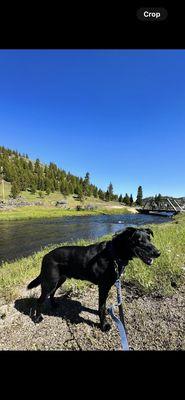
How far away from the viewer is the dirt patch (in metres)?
3.30

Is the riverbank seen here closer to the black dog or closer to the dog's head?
the black dog

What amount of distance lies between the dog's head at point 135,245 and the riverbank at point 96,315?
0.88m

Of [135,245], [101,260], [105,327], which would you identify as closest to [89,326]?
[105,327]

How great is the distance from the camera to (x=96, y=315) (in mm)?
4363

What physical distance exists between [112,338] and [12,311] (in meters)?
1.98

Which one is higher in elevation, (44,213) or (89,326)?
(44,213)
